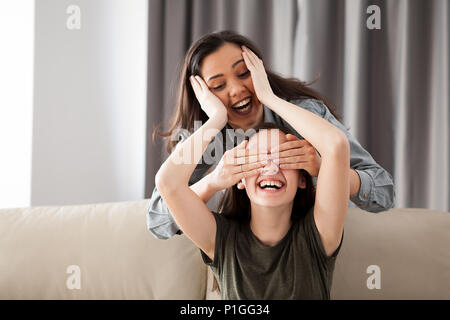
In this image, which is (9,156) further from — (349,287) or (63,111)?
(349,287)

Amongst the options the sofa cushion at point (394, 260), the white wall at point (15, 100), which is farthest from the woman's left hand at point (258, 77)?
the white wall at point (15, 100)

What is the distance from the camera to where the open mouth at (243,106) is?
51.5 inches

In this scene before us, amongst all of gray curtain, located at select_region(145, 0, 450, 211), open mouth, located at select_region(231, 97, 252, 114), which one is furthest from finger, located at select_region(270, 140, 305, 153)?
gray curtain, located at select_region(145, 0, 450, 211)

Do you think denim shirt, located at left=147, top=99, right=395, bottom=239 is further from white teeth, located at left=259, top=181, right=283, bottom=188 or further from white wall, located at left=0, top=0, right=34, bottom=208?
white wall, located at left=0, top=0, right=34, bottom=208

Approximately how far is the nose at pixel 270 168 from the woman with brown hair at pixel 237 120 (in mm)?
25

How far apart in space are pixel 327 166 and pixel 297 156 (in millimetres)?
104

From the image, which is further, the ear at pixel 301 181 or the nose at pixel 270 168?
the ear at pixel 301 181

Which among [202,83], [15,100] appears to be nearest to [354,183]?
[202,83]

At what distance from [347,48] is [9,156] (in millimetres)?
1714

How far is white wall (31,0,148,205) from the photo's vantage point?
223 centimetres

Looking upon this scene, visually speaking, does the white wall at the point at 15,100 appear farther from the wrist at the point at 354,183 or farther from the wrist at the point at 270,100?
the wrist at the point at 354,183

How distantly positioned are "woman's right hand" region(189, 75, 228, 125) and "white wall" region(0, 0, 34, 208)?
1.23 metres

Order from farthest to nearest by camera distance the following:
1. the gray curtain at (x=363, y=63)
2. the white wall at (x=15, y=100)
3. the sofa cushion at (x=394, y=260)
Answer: the white wall at (x=15, y=100) → the gray curtain at (x=363, y=63) → the sofa cushion at (x=394, y=260)

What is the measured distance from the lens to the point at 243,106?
4.33ft
